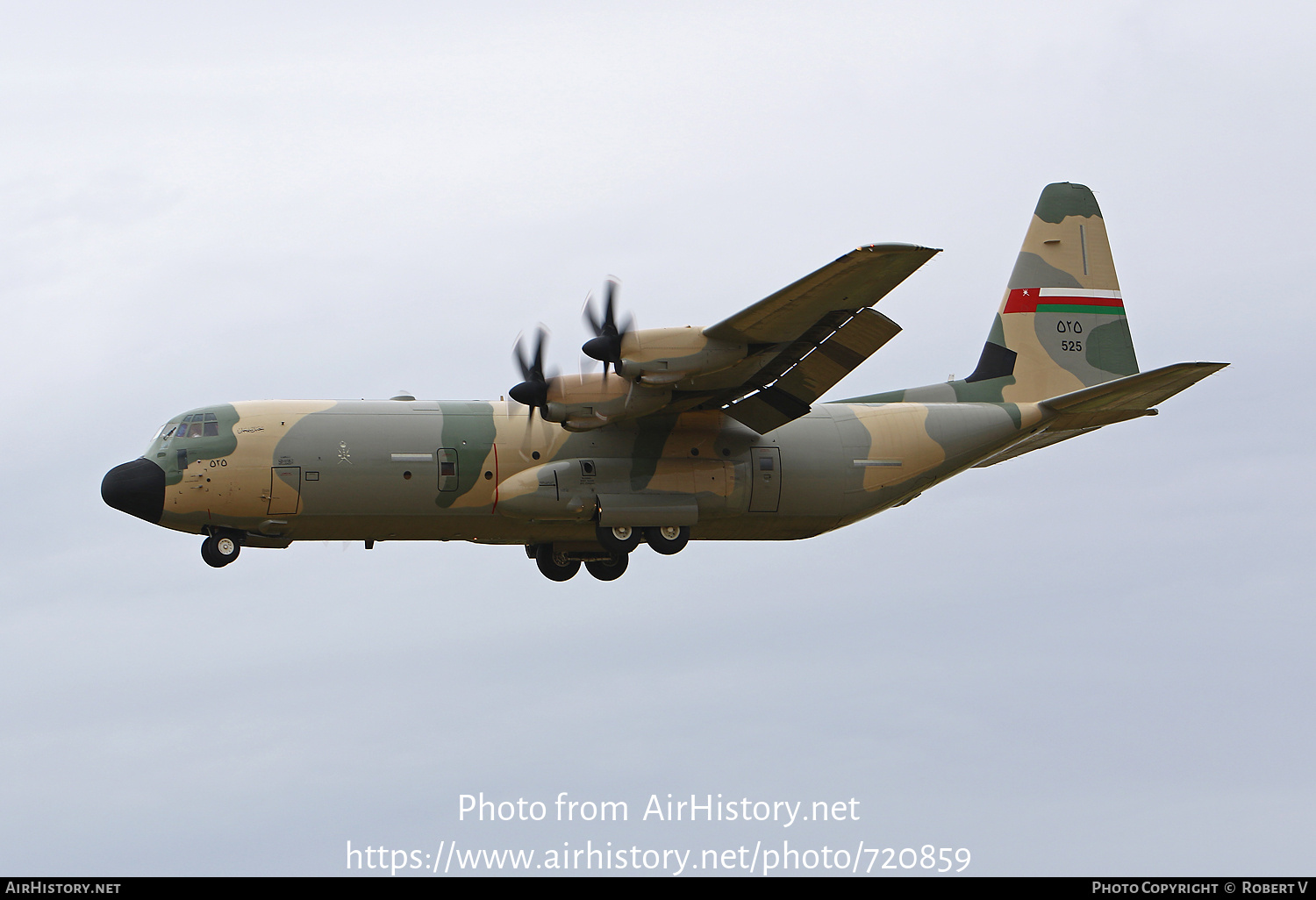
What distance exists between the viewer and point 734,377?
21.4 meters

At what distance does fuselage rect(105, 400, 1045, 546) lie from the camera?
21719mm

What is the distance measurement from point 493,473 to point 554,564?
2.72 m

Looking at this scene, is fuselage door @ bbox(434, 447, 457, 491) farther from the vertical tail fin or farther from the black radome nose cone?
the vertical tail fin

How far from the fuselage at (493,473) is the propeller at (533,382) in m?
0.94

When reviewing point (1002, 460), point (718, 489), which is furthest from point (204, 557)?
point (1002, 460)

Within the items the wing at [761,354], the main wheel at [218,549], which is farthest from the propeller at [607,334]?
the main wheel at [218,549]

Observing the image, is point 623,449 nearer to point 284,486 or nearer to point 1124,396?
point 284,486

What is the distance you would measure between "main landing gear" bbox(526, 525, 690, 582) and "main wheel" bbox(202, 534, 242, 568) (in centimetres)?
489

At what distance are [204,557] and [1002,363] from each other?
544 inches

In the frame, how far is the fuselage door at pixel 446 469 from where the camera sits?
72.4 ft

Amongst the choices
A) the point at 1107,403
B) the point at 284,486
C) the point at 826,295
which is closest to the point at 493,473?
the point at 284,486

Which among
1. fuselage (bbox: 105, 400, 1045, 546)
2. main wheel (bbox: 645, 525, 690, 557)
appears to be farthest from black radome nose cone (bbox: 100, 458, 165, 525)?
main wheel (bbox: 645, 525, 690, 557)

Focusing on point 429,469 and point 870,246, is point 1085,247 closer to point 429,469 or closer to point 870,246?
point 870,246

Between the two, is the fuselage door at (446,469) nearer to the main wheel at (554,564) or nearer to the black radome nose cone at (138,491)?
the main wheel at (554,564)
